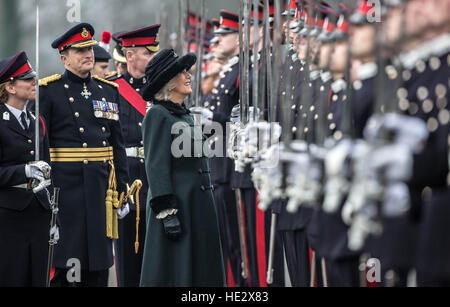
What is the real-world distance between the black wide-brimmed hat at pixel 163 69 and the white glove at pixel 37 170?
2.66 feet

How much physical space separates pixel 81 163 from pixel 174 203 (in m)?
1.10

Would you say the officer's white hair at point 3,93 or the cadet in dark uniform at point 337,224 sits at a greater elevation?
the officer's white hair at point 3,93

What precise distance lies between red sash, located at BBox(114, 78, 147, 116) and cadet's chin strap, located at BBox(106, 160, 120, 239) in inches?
35.4

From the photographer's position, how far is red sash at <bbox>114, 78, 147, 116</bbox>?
6.96 metres

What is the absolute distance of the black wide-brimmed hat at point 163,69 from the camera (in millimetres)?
5379

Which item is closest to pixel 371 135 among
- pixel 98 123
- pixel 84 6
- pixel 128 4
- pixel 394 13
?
pixel 394 13

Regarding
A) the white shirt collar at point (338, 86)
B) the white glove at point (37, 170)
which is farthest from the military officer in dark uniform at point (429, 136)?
the white glove at point (37, 170)

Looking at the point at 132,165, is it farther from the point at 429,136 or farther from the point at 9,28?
the point at 9,28

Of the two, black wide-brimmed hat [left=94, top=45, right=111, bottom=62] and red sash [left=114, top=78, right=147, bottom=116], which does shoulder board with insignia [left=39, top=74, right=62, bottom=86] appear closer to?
red sash [left=114, top=78, right=147, bottom=116]

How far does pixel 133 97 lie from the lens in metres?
6.99

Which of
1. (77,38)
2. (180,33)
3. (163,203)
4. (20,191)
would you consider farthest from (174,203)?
(180,33)

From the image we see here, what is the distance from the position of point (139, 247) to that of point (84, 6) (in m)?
4.97

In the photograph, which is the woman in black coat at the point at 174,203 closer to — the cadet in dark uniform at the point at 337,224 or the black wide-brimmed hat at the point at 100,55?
the cadet in dark uniform at the point at 337,224
